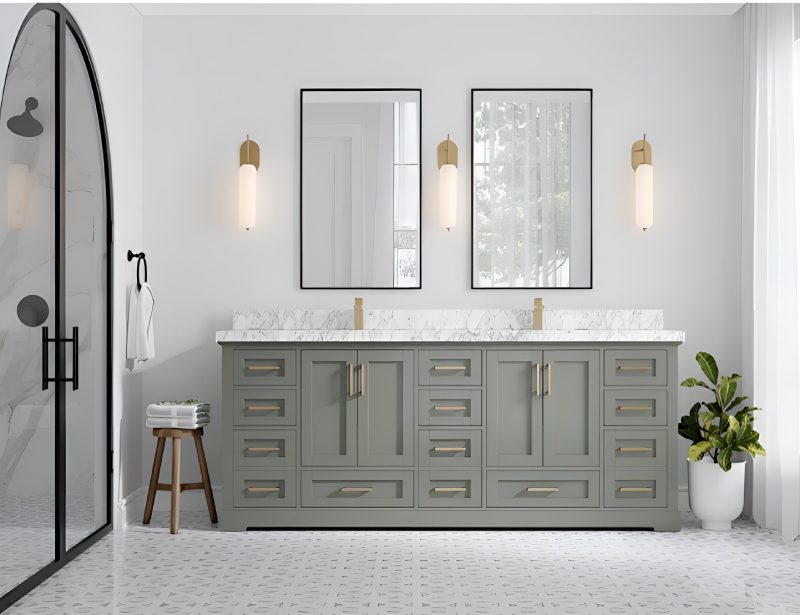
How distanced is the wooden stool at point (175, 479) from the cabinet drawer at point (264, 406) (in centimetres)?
28

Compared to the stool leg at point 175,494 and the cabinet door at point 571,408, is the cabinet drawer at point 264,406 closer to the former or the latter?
the stool leg at point 175,494

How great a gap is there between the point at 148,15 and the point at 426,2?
1.64m

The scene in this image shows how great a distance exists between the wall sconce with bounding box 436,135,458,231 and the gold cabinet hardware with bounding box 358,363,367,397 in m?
1.02

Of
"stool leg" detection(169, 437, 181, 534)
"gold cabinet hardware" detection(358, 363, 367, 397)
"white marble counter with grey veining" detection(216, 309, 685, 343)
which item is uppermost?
"white marble counter with grey veining" detection(216, 309, 685, 343)

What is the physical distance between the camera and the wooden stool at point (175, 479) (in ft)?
14.0

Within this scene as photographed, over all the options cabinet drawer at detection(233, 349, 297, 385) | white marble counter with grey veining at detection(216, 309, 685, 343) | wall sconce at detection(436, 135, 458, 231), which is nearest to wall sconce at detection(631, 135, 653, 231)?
white marble counter with grey veining at detection(216, 309, 685, 343)

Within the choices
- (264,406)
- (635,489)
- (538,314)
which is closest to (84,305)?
(264,406)

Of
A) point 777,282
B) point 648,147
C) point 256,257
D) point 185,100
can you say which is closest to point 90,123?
point 185,100

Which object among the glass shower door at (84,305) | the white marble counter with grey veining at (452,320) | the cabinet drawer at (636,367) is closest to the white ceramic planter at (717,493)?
the cabinet drawer at (636,367)

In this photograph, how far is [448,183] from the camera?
15.7 ft

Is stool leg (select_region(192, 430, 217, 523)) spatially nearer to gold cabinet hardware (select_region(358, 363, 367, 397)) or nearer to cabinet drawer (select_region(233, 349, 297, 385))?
cabinet drawer (select_region(233, 349, 297, 385))

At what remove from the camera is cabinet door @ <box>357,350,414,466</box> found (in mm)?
4328

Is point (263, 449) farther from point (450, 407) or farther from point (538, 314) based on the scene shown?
point (538, 314)

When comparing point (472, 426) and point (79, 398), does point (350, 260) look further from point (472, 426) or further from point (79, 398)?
point (79, 398)
